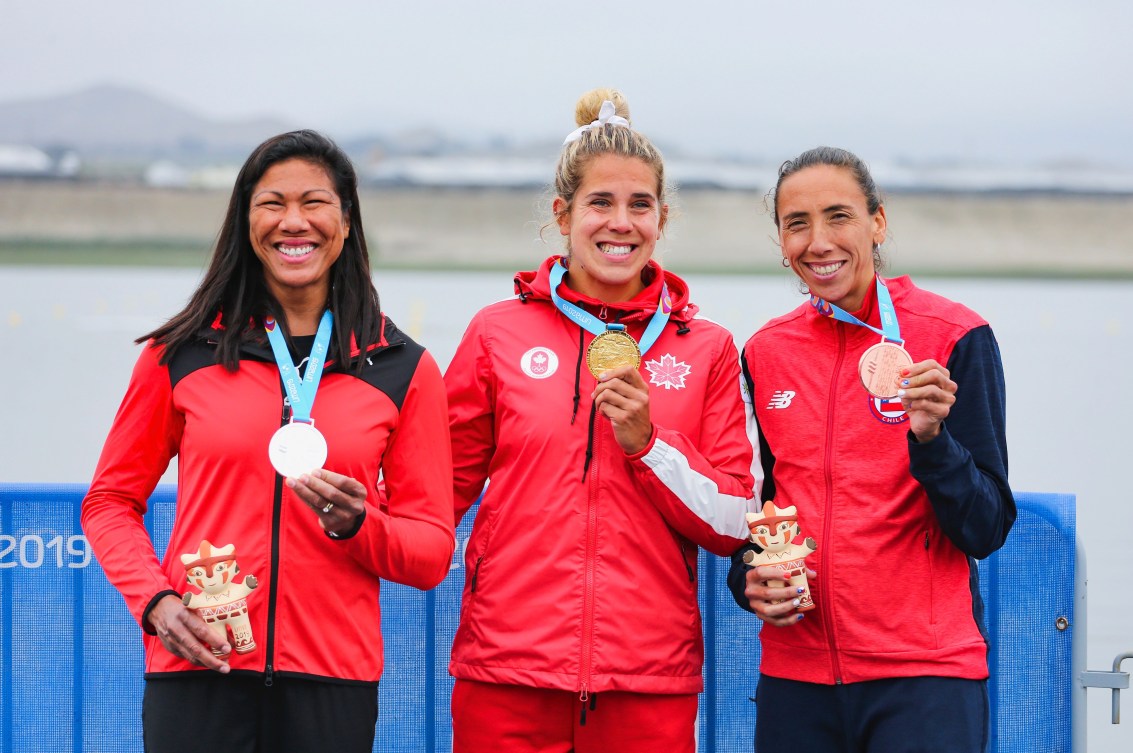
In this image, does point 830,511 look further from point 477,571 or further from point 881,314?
point 477,571

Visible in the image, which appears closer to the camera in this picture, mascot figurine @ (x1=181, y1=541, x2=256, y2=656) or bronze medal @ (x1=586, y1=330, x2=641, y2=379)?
mascot figurine @ (x1=181, y1=541, x2=256, y2=656)

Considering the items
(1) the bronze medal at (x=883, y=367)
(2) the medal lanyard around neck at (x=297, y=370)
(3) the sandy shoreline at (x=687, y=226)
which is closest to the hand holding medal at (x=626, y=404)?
(1) the bronze medal at (x=883, y=367)

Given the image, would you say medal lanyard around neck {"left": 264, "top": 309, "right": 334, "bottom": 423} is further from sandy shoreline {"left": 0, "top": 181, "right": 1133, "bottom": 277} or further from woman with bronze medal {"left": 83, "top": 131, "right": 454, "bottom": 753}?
sandy shoreline {"left": 0, "top": 181, "right": 1133, "bottom": 277}

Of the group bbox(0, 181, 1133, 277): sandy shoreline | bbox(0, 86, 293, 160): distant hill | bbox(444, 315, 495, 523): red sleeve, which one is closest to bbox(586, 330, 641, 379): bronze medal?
bbox(444, 315, 495, 523): red sleeve

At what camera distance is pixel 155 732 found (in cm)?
275

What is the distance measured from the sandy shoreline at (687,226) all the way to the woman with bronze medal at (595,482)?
2041 inches

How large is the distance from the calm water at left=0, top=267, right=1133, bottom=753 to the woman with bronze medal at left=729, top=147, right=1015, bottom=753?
2702mm

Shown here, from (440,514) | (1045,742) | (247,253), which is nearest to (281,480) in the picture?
(440,514)

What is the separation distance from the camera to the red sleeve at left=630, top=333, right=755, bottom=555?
9.86ft

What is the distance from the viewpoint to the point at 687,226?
5669 centimetres

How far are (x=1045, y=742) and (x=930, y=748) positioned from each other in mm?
1104

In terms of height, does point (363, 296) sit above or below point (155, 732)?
above

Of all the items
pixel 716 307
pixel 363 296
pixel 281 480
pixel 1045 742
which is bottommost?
pixel 1045 742

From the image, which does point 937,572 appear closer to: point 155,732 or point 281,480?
point 281,480
